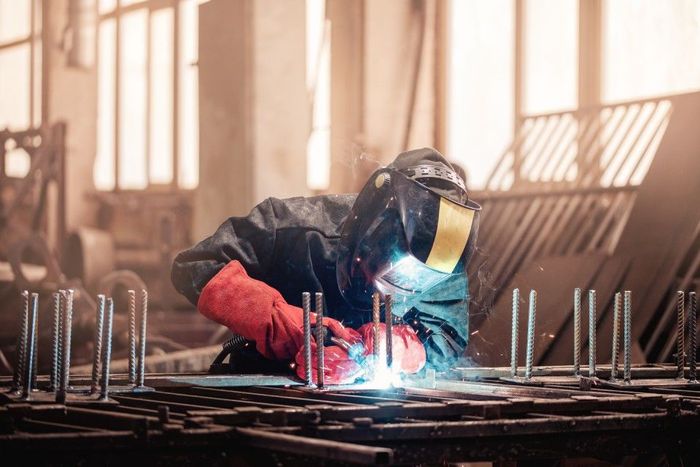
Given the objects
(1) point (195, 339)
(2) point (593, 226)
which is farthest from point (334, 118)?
(2) point (593, 226)

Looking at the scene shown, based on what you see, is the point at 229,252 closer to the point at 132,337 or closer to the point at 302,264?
the point at 302,264

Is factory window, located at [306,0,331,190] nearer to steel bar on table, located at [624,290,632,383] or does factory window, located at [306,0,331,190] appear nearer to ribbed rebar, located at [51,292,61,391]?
steel bar on table, located at [624,290,632,383]

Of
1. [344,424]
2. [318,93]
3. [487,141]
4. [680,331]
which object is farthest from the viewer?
[318,93]

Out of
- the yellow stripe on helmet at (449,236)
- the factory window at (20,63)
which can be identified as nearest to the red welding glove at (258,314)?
Result: the yellow stripe on helmet at (449,236)

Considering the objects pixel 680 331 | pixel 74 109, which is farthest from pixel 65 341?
pixel 74 109

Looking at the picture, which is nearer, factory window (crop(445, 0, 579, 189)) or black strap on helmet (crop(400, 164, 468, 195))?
black strap on helmet (crop(400, 164, 468, 195))

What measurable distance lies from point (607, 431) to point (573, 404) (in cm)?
12

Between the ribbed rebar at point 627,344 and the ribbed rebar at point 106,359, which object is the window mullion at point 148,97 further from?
the ribbed rebar at point 106,359

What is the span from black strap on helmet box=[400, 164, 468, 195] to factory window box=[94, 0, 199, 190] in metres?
12.2

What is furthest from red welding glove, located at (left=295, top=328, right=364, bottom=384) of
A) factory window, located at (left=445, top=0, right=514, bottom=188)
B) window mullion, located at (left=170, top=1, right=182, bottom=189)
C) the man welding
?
window mullion, located at (left=170, top=1, right=182, bottom=189)

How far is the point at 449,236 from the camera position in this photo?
136 inches

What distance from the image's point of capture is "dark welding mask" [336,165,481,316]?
345 centimetres

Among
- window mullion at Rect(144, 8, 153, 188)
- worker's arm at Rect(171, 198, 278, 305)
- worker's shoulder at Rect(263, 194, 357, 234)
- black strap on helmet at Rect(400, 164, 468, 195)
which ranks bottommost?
worker's arm at Rect(171, 198, 278, 305)

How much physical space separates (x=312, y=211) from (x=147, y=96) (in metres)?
12.6
